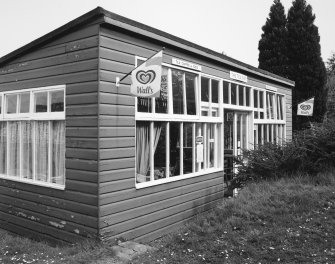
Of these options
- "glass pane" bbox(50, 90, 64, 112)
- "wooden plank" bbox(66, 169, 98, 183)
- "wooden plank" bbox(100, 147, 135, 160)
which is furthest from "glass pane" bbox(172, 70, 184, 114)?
"wooden plank" bbox(66, 169, 98, 183)

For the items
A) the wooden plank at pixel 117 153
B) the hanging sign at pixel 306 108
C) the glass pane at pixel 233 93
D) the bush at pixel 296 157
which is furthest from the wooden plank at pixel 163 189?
the hanging sign at pixel 306 108

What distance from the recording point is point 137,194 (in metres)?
6.26

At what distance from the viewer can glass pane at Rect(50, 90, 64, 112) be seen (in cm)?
623

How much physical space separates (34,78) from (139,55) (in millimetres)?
2066

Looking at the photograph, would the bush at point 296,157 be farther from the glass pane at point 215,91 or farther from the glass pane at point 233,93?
the glass pane at point 215,91

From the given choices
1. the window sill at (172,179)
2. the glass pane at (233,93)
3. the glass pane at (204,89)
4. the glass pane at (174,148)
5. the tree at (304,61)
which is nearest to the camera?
the window sill at (172,179)

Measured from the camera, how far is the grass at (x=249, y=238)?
4570 millimetres

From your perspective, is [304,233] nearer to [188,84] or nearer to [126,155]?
[126,155]

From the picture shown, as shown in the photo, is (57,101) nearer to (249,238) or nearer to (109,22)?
(109,22)

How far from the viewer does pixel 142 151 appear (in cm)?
659

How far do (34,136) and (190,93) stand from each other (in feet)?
10.9

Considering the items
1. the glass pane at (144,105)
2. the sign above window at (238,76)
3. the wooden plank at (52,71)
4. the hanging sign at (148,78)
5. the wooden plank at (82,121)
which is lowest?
the wooden plank at (82,121)

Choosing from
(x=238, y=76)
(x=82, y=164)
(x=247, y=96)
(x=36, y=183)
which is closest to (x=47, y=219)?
(x=36, y=183)

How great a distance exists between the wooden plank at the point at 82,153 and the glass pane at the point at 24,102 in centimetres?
160
